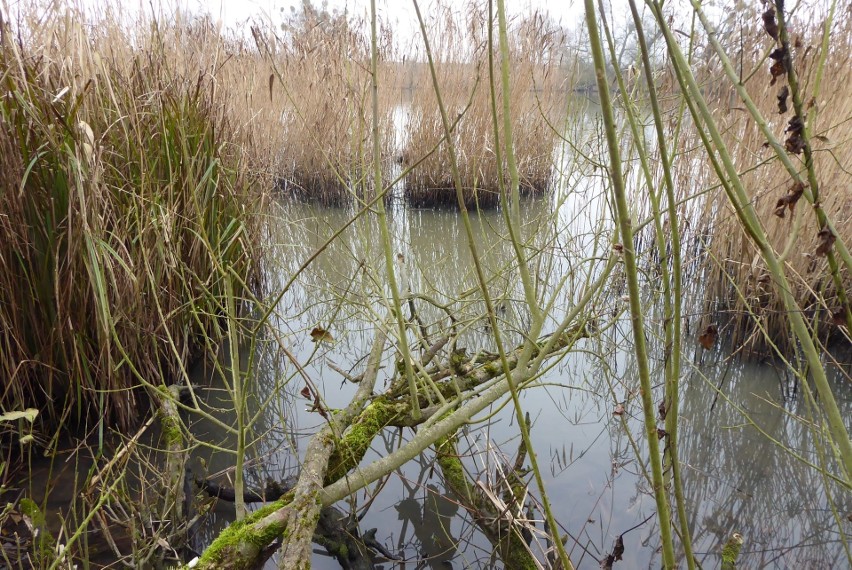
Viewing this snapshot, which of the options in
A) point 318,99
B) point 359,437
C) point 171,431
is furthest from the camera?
point 318,99

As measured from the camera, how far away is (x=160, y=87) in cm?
243

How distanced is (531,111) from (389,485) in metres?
4.65

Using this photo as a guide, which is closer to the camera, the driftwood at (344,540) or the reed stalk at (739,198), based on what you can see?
the reed stalk at (739,198)

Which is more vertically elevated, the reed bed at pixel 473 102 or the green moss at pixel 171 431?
the reed bed at pixel 473 102

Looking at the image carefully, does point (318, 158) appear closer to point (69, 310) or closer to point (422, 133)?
point (422, 133)

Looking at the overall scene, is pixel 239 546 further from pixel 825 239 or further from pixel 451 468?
pixel 825 239

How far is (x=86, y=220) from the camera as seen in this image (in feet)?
5.85

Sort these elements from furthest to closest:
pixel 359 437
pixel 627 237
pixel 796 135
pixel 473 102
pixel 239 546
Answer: pixel 473 102
pixel 359 437
pixel 239 546
pixel 796 135
pixel 627 237

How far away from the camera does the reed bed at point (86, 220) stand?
1.81 meters

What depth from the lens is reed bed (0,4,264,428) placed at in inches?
71.3

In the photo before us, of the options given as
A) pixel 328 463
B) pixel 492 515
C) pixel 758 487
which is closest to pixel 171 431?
pixel 328 463

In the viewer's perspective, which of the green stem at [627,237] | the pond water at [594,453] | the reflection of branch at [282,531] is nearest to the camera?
the green stem at [627,237]

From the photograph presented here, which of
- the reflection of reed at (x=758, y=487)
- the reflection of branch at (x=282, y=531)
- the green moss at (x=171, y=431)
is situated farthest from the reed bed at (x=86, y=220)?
the reflection of reed at (x=758, y=487)

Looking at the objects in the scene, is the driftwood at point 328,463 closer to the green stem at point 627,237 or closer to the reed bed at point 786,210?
the green stem at point 627,237
